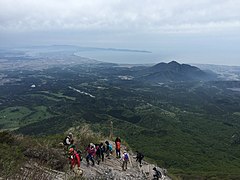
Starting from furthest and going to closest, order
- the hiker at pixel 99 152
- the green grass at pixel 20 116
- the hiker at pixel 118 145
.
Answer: the green grass at pixel 20 116 < the hiker at pixel 118 145 < the hiker at pixel 99 152

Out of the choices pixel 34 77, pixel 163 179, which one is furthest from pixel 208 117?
pixel 34 77

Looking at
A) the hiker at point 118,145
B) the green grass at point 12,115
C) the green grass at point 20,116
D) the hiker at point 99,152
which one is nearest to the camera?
the hiker at point 99,152

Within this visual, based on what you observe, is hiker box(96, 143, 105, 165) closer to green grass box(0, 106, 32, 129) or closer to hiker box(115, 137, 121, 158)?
hiker box(115, 137, 121, 158)

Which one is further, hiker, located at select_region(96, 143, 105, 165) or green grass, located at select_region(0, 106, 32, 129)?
green grass, located at select_region(0, 106, 32, 129)

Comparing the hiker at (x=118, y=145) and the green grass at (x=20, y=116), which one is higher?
the hiker at (x=118, y=145)

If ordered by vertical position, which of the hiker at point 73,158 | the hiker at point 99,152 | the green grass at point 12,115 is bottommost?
the green grass at point 12,115

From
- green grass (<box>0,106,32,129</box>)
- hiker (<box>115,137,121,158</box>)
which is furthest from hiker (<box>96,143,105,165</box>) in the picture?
green grass (<box>0,106,32,129</box>)

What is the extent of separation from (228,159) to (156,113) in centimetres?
3850

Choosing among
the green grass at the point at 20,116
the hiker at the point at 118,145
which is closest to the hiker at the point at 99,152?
the hiker at the point at 118,145

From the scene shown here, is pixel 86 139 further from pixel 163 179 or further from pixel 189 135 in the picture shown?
pixel 189 135


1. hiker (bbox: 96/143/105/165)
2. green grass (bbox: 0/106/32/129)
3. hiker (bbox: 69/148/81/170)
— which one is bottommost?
green grass (bbox: 0/106/32/129)

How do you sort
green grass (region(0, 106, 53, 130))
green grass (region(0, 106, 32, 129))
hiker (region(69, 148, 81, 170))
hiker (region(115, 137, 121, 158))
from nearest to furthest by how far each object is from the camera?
hiker (region(69, 148, 81, 170)) → hiker (region(115, 137, 121, 158)) → green grass (region(0, 106, 32, 129)) → green grass (region(0, 106, 53, 130))

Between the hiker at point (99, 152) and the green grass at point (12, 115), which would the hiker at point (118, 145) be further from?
the green grass at point (12, 115)

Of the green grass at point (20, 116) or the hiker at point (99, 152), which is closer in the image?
the hiker at point (99, 152)
